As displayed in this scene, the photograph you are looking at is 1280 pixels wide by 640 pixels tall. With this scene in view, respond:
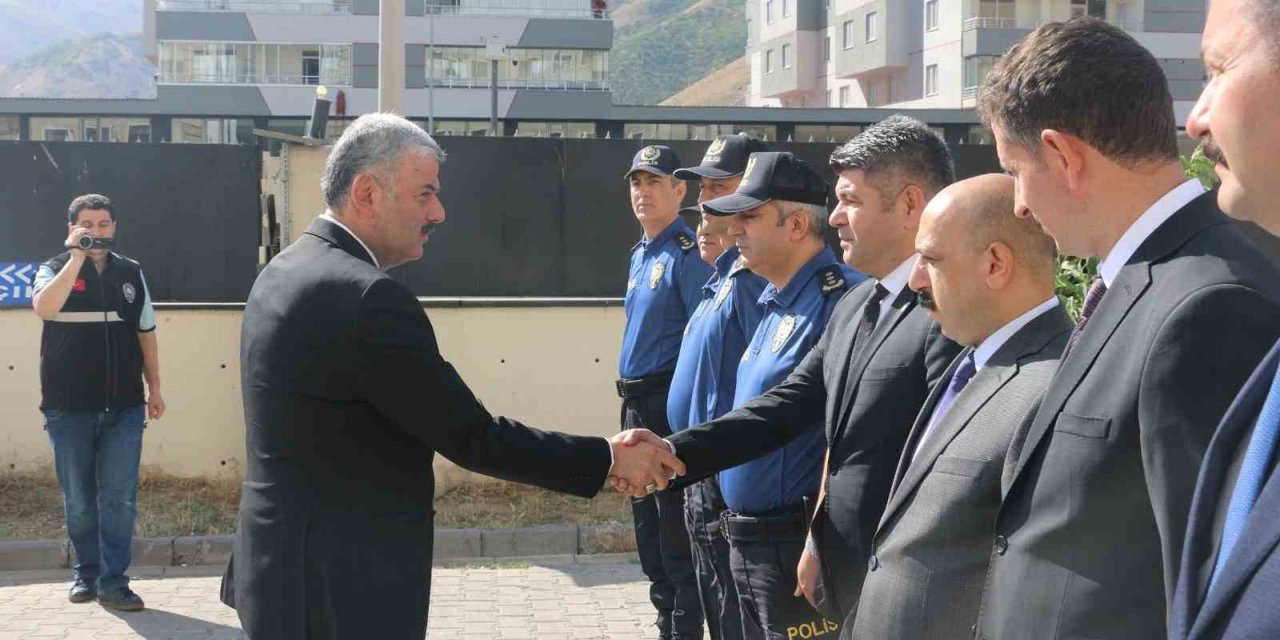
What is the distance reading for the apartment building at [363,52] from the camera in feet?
194

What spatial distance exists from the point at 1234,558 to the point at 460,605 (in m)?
6.28

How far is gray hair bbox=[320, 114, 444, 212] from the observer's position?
379 centimetres

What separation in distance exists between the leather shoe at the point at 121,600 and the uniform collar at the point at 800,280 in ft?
14.4

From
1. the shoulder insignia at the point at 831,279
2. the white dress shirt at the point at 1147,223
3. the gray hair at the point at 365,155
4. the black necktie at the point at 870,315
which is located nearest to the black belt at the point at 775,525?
the black necktie at the point at 870,315

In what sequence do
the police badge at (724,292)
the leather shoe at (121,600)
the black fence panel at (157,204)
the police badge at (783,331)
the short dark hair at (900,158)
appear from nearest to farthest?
the short dark hair at (900,158), the police badge at (783,331), the police badge at (724,292), the leather shoe at (121,600), the black fence panel at (157,204)

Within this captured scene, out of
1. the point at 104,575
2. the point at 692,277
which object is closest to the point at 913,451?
the point at 692,277

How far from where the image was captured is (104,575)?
7.31 metres

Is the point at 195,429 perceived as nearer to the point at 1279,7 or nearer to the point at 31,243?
the point at 31,243

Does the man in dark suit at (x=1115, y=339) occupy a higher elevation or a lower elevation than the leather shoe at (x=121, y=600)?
higher

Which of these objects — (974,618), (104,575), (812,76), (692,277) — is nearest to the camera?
(974,618)

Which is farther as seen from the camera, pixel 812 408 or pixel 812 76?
pixel 812 76

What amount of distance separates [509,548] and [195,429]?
2.39 m

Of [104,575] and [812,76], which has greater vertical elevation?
[812,76]

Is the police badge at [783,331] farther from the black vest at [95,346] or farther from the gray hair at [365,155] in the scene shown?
the black vest at [95,346]
